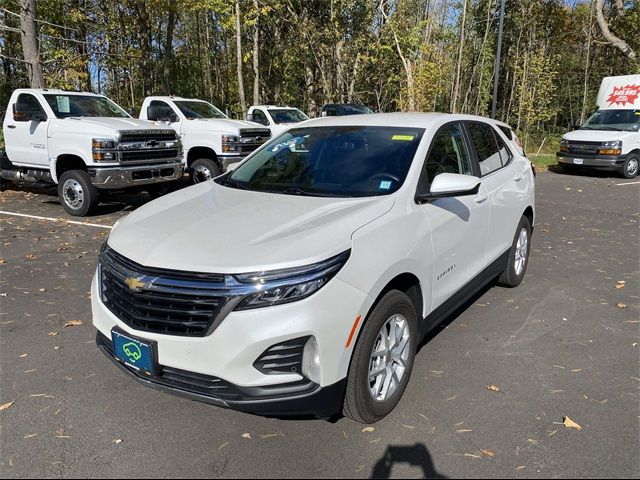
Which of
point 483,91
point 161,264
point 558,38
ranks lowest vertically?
point 161,264

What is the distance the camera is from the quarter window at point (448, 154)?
361 centimetres

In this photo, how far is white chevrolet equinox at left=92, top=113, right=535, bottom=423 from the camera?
246 centimetres

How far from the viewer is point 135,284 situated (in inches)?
104

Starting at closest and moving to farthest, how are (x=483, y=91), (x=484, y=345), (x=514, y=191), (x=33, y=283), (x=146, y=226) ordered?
1. (x=146, y=226)
2. (x=484, y=345)
3. (x=514, y=191)
4. (x=33, y=283)
5. (x=483, y=91)

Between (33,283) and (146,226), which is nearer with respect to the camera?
(146,226)

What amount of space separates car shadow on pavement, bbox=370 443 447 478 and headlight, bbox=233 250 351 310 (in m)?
1.01

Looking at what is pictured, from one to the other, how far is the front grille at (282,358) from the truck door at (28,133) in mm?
8341

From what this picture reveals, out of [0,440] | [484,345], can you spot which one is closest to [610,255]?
[484,345]

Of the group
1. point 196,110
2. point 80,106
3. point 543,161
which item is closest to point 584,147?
point 543,161

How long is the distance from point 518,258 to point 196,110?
907 cm

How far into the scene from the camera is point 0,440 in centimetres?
285

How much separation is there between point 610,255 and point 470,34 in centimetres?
2552

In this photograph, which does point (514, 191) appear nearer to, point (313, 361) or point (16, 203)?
point (313, 361)

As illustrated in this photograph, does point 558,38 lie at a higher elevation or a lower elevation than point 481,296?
higher
